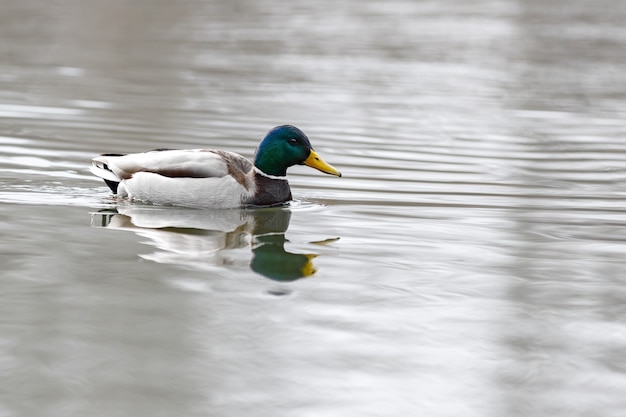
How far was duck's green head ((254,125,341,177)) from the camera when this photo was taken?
836 centimetres

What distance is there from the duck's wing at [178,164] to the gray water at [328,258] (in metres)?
0.25

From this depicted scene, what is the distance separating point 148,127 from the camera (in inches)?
482

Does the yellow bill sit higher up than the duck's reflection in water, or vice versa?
the yellow bill

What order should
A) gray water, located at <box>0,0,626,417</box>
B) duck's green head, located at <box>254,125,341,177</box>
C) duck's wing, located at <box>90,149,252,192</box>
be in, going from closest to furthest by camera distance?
gray water, located at <box>0,0,626,417</box>
duck's wing, located at <box>90,149,252,192</box>
duck's green head, located at <box>254,125,341,177</box>

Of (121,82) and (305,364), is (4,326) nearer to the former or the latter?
(305,364)

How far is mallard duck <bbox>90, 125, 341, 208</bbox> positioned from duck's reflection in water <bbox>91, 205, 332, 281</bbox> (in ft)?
0.29

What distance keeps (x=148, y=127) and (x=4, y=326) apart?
7067 mm

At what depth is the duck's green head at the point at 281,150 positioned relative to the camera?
27.4 ft

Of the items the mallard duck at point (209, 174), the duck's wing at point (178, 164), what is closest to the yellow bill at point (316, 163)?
the mallard duck at point (209, 174)

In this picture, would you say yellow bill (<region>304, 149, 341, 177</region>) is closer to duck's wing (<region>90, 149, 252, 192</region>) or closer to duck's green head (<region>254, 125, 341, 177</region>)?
duck's green head (<region>254, 125, 341, 177</region>)

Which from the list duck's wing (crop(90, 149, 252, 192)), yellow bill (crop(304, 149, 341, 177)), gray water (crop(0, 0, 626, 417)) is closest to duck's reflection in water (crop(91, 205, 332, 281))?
gray water (crop(0, 0, 626, 417))

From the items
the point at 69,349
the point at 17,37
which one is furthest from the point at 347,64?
the point at 69,349

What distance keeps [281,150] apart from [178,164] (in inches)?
29.3

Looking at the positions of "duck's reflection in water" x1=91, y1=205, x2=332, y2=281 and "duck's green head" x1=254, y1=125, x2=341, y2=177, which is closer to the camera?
"duck's reflection in water" x1=91, y1=205, x2=332, y2=281
